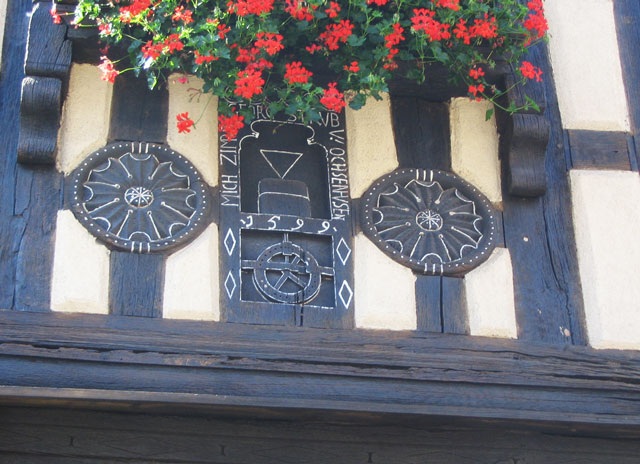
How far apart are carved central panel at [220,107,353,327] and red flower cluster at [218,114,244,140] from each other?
162 millimetres

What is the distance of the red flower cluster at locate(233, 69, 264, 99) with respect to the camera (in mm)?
5375

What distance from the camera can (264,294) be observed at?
5.45 m

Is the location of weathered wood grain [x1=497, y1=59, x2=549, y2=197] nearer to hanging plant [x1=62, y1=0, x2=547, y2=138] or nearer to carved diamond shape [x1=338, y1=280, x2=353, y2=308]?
hanging plant [x1=62, y1=0, x2=547, y2=138]

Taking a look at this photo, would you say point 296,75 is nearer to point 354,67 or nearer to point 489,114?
point 354,67

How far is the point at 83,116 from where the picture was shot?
18.7 feet

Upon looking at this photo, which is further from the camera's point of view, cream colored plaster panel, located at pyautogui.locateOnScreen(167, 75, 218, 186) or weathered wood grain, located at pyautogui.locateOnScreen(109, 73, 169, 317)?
cream colored plaster panel, located at pyautogui.locateOnScreen(167, 75, 218, 186)

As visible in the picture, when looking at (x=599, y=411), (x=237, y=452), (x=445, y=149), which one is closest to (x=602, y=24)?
(x=445, y=149)

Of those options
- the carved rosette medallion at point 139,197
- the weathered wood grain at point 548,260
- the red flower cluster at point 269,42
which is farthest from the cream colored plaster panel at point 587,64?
the carved rosette medallion at point 139,197

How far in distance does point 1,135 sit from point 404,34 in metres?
1.62

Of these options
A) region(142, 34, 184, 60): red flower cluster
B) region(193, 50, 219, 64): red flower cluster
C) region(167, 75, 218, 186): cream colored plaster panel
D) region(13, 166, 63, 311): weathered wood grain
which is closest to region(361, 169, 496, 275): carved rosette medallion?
region(167, 75, 218, 186): cream colored plaster panel

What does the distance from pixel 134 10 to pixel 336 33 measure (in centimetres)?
77

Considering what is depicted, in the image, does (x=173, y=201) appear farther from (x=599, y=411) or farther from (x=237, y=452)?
(x=599, y=411)

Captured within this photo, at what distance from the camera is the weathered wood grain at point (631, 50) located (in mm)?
6211

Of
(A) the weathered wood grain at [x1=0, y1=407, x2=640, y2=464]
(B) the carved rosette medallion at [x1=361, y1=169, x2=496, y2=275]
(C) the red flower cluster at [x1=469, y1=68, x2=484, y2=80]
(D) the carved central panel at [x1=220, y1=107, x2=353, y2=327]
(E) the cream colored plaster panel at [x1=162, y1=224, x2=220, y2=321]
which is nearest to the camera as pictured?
(A) the weathered wood grain at [x1=0, y1=407, x2=640, y2=464]
